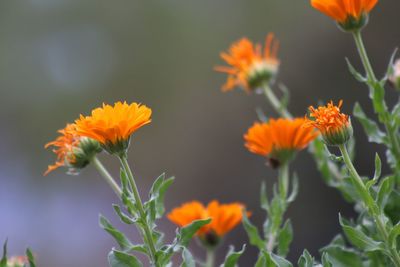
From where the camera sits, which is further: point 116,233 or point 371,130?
point 371,130

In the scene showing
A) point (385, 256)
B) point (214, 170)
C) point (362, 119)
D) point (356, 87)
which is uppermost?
point (214, 170)

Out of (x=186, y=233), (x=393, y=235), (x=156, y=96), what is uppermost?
(x=156, y=96)

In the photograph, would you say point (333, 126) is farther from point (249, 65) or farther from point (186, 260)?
point (249, 65)

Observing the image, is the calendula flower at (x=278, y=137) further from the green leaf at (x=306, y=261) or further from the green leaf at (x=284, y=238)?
the green leaf at (x=306, y=261)

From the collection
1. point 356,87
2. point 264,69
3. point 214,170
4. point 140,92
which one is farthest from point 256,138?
point 140,92

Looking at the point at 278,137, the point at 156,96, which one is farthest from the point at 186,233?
the point at 156,96

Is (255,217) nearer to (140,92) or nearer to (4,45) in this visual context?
(140,92)

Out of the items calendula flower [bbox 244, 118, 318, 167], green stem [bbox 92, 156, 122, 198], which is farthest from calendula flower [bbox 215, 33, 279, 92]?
green stem [bbox 92, 156, 122, 198]
